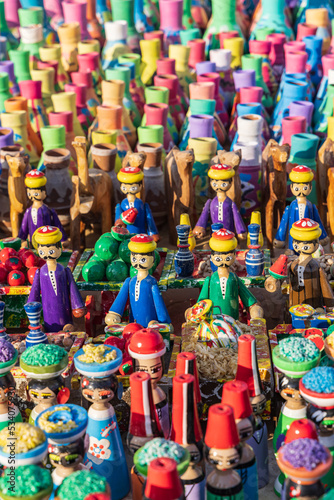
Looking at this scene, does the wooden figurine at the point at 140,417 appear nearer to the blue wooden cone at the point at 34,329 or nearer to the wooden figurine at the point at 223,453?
the wooden figurine at the point at 223,453

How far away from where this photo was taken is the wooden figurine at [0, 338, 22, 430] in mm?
2857

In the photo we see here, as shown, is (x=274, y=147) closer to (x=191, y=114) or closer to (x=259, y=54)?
(x=191, y=114)

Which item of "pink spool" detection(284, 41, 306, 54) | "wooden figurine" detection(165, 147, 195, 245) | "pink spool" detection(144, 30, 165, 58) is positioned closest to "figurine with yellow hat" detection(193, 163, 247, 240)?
"wooden figurine" detection(165, 147, 195, 245)

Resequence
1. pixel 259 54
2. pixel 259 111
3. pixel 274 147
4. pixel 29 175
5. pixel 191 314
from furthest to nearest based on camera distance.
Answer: pixel 259 54 < pixel 259 111 < pixel 274 147 < pixel 29 175 < pixel 191 314

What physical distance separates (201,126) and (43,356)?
3.26 m

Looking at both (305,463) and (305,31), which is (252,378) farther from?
(305,31)

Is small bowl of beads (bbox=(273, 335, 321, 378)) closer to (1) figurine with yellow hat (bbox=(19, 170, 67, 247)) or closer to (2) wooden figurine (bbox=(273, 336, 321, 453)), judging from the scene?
(2) wooden figurine (bbox=(273, 336, 321, 453))

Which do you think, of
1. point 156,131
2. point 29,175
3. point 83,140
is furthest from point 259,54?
point 29,175

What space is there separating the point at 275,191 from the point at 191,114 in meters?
1.24

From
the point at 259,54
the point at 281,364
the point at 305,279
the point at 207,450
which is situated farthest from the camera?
the point at 259,54

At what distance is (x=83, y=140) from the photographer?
5199 millimetres

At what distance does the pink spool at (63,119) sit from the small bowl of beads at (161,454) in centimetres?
418

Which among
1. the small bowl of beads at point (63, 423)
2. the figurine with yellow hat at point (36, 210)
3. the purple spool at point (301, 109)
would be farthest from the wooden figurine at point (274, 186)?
the small bowl of beads at point (63, 423)

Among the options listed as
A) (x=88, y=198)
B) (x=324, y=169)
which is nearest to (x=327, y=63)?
(x=324, y=169)
